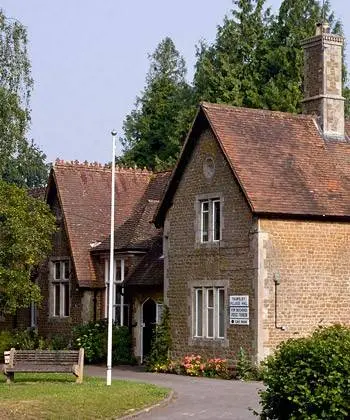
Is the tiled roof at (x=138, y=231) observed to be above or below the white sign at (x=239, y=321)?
above

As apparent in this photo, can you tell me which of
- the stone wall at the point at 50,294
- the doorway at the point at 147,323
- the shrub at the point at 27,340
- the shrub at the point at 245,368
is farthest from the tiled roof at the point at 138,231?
the shrub at the point at 245,368

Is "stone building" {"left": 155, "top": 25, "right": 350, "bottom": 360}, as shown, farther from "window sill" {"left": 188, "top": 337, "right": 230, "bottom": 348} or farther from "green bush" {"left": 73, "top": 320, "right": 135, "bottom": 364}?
"green bush" {"left": 73, "top": 320, "right": 135, "bottom": 364}

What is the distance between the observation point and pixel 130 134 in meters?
66.6

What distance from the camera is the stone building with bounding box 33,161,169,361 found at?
37156mm

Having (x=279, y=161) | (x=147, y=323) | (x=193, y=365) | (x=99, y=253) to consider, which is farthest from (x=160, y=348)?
(x=279, y=161)

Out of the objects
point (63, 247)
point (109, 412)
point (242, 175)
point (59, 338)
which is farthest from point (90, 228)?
point (109, 412)

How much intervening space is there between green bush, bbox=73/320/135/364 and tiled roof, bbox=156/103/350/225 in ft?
15.9

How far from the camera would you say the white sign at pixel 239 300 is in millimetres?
30884

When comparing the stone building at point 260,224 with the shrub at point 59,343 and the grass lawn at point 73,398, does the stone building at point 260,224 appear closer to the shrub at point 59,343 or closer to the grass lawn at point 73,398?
the grass lawn at point 73,398

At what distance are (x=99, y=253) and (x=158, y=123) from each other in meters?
27.0

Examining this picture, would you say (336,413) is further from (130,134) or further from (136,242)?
(130,134)

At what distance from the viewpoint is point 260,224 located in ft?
100

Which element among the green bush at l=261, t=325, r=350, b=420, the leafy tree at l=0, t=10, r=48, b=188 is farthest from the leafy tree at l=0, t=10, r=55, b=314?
the green bush at l=261, t=325, r=350, b=420

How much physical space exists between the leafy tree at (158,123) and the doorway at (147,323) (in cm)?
2175
